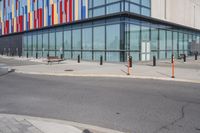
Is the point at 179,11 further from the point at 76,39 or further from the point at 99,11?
the point at 76,39

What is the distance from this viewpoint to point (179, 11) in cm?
4303

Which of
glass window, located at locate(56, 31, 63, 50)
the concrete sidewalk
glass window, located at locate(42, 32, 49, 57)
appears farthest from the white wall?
the concrete sidewalk

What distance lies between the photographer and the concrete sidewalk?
650cm

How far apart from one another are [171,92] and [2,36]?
188 ft

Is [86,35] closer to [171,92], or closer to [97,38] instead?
[97,38]

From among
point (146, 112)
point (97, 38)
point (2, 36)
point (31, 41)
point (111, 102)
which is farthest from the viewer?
point (2, 36)

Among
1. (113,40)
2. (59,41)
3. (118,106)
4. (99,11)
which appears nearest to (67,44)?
(59,41)

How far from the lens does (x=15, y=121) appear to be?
24.0 feet

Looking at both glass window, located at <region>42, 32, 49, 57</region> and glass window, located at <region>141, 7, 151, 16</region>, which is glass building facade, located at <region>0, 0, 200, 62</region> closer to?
glass window, located at <region>141, 7, 151, 16</region>

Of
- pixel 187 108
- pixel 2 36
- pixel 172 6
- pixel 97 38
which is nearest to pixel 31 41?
pixel 2 36

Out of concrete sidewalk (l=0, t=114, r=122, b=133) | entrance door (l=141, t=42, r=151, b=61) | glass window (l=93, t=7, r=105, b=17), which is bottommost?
concrete sidewalk (l=0, t=114, r=122, b=133)

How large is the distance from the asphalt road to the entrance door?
21547 mm

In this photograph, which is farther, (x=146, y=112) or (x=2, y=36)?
(x=2, y=36)

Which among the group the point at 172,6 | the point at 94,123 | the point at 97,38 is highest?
the point at 172,6
